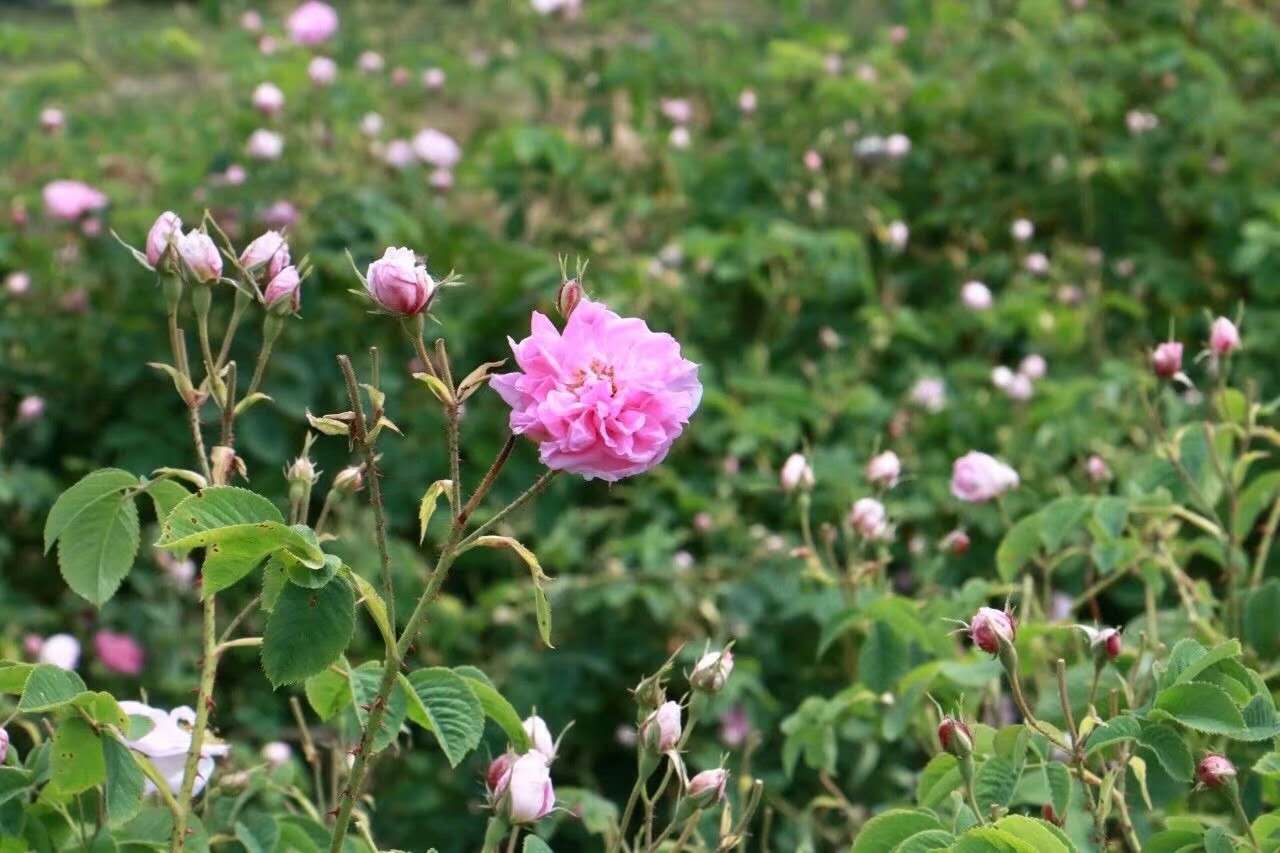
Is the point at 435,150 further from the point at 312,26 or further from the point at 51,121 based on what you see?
the point at 51,121

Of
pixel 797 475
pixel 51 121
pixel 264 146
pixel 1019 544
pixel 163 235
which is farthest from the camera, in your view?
pixel 51 121

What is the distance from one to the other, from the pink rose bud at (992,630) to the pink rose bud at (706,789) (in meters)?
0.18

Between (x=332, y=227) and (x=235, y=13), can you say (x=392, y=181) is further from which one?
(x=235, y=13)

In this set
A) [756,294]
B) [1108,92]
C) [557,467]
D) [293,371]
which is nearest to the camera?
[557,467]

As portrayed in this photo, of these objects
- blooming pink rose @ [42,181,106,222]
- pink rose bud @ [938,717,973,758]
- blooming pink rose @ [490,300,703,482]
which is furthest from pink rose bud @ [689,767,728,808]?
blooming pink rose @ [42,181,106,222]

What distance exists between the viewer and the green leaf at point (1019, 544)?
145cm

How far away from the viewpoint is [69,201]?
9.62 feet

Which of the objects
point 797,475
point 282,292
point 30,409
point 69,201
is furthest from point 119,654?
point 282,292

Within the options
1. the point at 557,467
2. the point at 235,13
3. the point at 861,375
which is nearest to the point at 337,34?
the point at 235,13

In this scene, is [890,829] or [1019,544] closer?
[890,829]

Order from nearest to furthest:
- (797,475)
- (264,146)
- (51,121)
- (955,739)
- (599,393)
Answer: (599,393), (955,739), (797,475), (264,146), (51,121)

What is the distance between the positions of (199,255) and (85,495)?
0.17 meters

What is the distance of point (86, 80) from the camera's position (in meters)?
3.47

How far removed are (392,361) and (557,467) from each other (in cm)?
220
